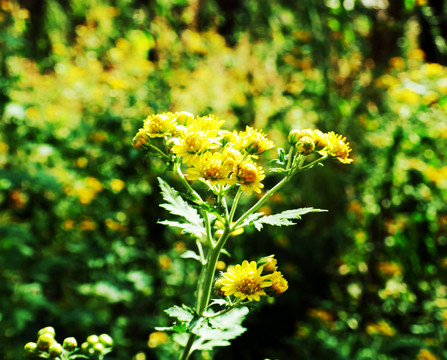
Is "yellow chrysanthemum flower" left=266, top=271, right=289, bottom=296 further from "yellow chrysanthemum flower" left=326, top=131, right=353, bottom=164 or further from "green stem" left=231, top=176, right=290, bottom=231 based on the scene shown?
"yellow chrysanthemum flower" left=326, top=131, right=353, bottom=164

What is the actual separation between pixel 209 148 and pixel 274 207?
6.93 ft

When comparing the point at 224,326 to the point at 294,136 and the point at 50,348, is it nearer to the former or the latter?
the point at 50,348

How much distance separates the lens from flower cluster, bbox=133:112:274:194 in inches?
42.7

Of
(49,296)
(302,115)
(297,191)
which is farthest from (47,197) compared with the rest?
(302,115)

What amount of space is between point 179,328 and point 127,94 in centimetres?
207

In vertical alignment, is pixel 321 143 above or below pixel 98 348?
above

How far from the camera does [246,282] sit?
1.06 meters

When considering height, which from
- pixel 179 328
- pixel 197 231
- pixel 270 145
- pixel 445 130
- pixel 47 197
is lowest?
pixel 47 197

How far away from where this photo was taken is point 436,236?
2793 millimetres

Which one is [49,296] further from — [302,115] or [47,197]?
[302,115]

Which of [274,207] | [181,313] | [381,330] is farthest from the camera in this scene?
[274,207]

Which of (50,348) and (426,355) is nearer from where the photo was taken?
(50,348)

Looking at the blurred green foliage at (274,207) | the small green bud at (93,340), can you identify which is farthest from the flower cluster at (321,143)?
the blurred green foliage at (274,207)

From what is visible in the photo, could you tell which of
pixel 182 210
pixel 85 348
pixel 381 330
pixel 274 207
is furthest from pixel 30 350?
pixel 274 207
